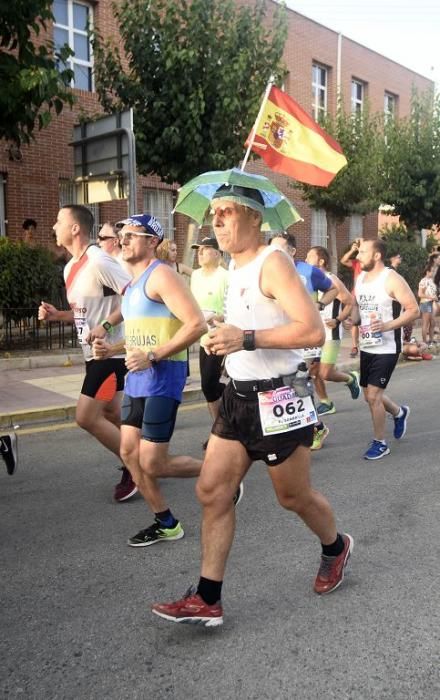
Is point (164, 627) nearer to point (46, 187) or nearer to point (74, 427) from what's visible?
point (74, 427)

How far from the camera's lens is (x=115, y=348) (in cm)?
439

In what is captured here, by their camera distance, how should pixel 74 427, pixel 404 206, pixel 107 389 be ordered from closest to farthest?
1. pixel 107 389
2. pixel 74 427
3. pixel 404 206

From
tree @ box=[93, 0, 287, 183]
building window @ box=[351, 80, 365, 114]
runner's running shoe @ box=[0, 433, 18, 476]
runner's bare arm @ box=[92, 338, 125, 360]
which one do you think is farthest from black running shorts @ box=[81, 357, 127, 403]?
building window @ box=[351, 80, 365, 114]

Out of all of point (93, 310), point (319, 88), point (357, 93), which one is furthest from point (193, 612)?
point (357, 93)

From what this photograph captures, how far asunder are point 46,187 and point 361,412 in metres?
10.3

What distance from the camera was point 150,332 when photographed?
12.9ft

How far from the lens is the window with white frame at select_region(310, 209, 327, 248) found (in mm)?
23406

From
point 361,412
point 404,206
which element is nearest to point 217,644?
point 361,412

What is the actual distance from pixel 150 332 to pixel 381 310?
9.05 ft

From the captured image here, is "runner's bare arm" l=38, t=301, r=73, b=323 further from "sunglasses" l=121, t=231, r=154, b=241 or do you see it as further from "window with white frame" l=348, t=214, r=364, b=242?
"window with white frame" l=348, t=214, r=364, b=242

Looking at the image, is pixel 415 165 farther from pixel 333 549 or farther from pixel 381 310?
pixel 333 549

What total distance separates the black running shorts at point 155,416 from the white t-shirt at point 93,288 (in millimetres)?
873

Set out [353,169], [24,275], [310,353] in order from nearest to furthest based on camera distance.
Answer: [310,353], [24,275], [353,169]

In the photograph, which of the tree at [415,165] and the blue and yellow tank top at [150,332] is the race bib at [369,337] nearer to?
the blue and yellow tank top at [150,332]
